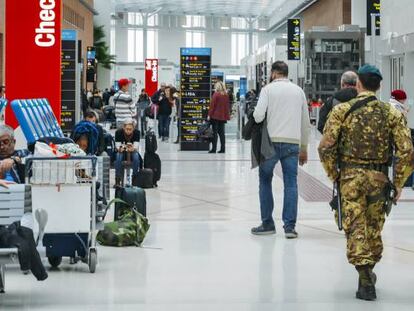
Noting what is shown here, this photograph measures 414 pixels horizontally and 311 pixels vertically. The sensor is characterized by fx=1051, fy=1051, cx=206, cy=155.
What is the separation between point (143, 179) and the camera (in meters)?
15.7

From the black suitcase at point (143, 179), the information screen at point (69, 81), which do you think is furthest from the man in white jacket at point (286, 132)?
the information screen at point (69, 81)

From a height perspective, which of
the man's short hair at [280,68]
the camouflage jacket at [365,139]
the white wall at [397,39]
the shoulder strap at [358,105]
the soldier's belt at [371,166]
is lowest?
the soldier's belt at [371,166]

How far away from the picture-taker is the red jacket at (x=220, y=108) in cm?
2534

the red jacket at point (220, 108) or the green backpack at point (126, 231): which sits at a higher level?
the red jacket at point (220, 108)

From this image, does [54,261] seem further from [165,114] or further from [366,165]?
[165,114]

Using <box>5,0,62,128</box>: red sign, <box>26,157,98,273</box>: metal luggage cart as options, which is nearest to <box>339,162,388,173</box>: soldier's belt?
<box>26,157,98,273</box>: metal luggage cart

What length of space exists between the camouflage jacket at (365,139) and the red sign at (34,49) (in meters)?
6.56

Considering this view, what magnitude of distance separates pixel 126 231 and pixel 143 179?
5827 mm

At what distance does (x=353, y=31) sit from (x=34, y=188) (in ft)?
123

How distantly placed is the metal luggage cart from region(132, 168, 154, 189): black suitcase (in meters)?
7.29

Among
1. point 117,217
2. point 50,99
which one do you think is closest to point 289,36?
point 50,99

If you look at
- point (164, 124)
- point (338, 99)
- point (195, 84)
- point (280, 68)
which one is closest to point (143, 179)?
point (280, 68)

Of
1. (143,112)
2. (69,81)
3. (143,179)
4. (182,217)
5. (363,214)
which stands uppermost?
(69,81)

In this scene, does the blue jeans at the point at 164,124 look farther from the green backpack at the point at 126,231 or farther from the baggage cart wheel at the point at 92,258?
the baggage cart wheel at the point at 92,258
